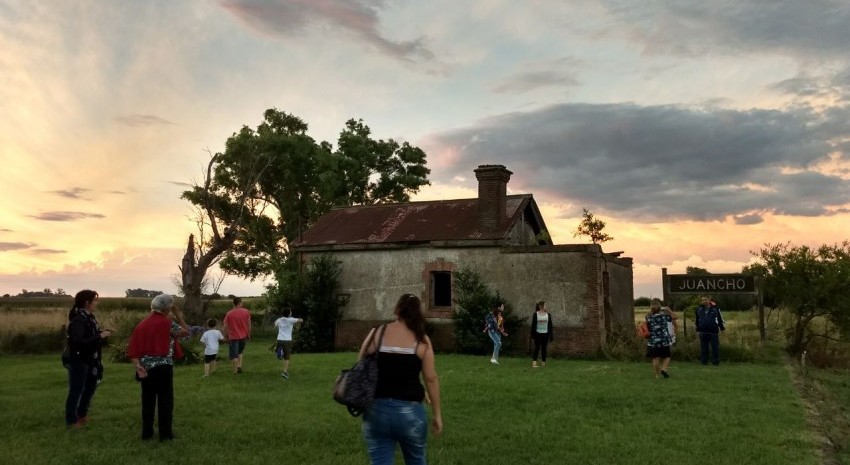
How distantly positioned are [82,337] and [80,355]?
0.28m

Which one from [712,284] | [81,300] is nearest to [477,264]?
[712,284]

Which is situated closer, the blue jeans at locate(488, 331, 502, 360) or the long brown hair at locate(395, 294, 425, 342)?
the long brown hair at locate(395, 294, 425, 342)

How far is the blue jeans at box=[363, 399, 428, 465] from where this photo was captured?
4609 mm

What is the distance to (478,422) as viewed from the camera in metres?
9.27

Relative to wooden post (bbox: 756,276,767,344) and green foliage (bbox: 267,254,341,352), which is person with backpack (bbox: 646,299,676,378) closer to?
wooden post (bbox: 756,276,767,344)

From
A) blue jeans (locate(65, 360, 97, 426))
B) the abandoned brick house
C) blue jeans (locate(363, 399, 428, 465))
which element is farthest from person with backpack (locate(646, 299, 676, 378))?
blue jeans (locate(65, 360, 97, 426))

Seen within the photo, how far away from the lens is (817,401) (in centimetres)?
1256

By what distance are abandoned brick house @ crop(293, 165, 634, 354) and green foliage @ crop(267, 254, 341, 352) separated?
0.40 metres

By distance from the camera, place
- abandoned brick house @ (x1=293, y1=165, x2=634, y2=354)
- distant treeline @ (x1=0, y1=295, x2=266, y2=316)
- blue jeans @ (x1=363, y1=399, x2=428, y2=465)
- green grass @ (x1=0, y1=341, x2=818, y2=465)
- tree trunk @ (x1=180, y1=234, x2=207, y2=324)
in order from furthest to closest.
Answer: distant treeline @ (x1=0, y1=295, x2=266, y2=316) → tree trunk @ (x1=180, y1=234, x2=207, y2=324) → abandoned brick house @ (x1=293, y1=165, x2=634, y2=354) → green grass @ (x1=0, y1=341, x2=818, y2=465) → blue jeans @ (x1=363, y1=399, x2=428, y2=465)

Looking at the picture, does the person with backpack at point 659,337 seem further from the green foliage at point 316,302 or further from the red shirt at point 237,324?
the green foliage at point 316,302

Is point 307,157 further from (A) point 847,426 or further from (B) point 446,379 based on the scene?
(A) point 847,426

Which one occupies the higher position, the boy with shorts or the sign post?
the sign post

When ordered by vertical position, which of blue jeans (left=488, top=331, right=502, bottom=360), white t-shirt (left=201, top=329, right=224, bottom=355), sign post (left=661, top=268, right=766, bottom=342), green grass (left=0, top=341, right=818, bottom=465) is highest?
sign post (left=661, top=268, right=766, bottom=342)

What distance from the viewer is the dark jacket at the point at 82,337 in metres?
9.14
